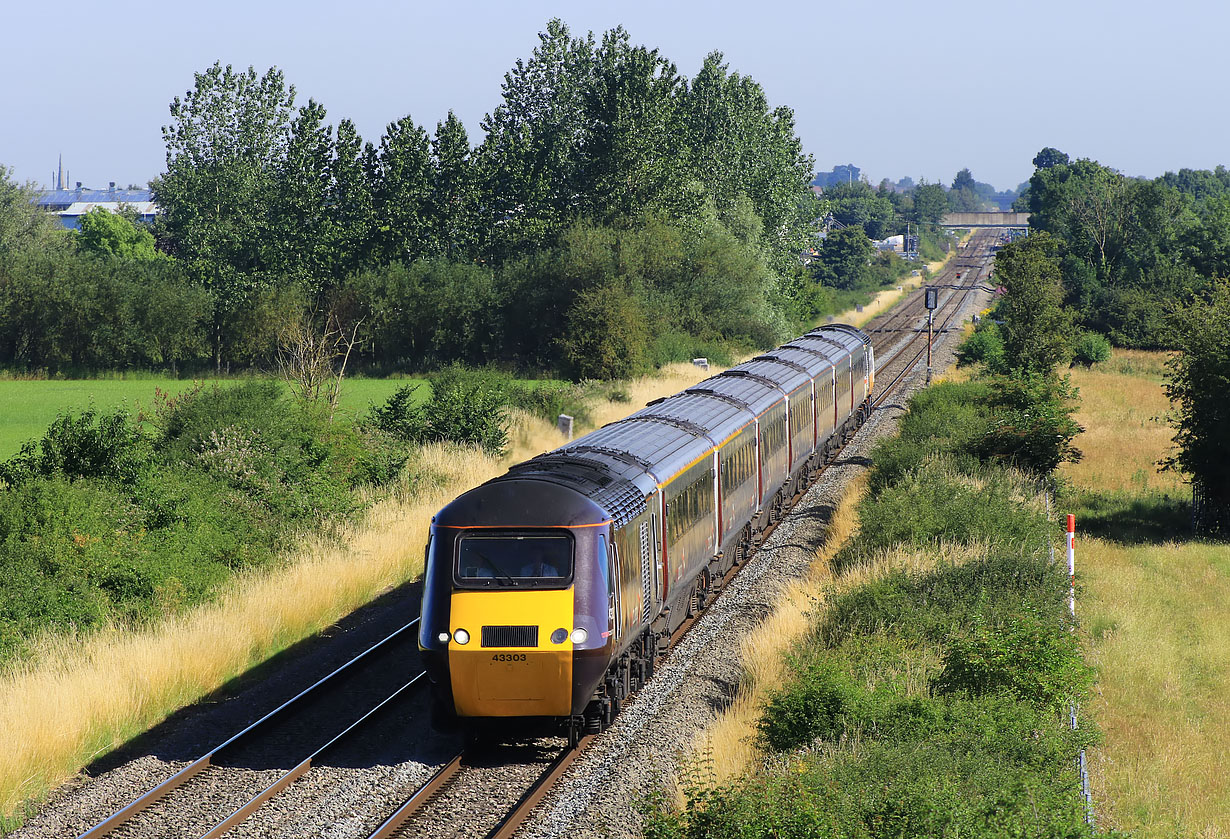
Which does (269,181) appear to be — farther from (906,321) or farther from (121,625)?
(121,625)

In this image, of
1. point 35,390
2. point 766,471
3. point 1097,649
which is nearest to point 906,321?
point 35,390

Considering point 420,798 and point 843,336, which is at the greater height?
point 843,336

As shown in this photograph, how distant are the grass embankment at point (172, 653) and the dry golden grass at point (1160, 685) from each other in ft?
35.1

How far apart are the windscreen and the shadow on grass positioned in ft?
52.3

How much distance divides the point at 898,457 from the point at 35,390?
39939 mm

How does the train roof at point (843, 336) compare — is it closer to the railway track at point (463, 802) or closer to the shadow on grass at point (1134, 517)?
the shadow on grass at point (1134, 517)

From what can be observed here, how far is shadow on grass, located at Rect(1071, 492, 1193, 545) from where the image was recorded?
80.7 ft

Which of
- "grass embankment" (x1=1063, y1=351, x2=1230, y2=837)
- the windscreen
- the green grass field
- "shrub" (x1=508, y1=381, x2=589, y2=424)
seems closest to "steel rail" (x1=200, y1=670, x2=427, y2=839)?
the windscreen

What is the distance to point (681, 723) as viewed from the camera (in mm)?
13531

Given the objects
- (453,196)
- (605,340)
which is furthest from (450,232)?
(605,340)

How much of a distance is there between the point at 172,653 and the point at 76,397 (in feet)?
119

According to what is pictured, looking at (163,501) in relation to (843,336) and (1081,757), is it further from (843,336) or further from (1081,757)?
(843,336)

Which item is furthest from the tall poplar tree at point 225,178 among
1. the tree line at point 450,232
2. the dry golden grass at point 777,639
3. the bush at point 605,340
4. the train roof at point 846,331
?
the dry golden grass at point 777,639

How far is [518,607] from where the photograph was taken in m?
12.0
